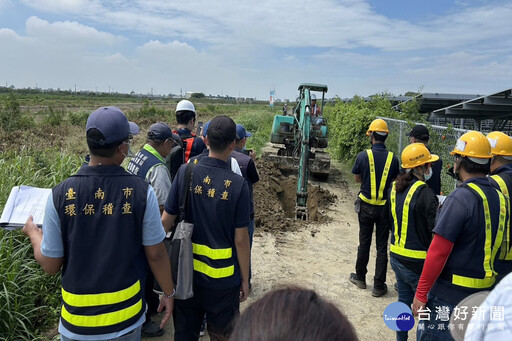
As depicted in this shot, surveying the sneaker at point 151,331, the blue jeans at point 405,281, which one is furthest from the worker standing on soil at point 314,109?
the sneaker at point 151,331

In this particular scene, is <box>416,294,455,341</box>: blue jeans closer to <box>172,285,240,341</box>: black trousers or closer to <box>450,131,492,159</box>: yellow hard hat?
<box>450,131,492,159</box>: yellow hard hat

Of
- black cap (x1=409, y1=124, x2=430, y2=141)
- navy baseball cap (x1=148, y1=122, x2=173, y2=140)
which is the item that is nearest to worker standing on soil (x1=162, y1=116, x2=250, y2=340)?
navy baseball cap (x1=148, y1=122, x2=173, y2=140)

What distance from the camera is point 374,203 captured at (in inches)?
172

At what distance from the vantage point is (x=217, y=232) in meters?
2.45

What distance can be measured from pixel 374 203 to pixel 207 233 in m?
2.64

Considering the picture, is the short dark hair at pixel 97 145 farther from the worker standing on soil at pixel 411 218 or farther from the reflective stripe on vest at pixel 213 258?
the worker standing on soil at pixel 411 218

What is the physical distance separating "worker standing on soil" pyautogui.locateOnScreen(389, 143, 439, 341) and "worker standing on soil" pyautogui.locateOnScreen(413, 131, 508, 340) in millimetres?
480

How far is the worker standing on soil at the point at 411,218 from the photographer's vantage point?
9.59 feet

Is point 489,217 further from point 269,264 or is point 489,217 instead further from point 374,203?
point 269,264

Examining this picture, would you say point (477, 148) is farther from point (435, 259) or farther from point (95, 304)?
point (95, 304)

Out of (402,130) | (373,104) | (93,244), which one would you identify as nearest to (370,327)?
(93,244)

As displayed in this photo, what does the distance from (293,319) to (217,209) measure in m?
1.72

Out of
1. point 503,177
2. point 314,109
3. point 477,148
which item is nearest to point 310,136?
point 314,109

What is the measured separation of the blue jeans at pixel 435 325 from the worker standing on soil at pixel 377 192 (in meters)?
1.90
